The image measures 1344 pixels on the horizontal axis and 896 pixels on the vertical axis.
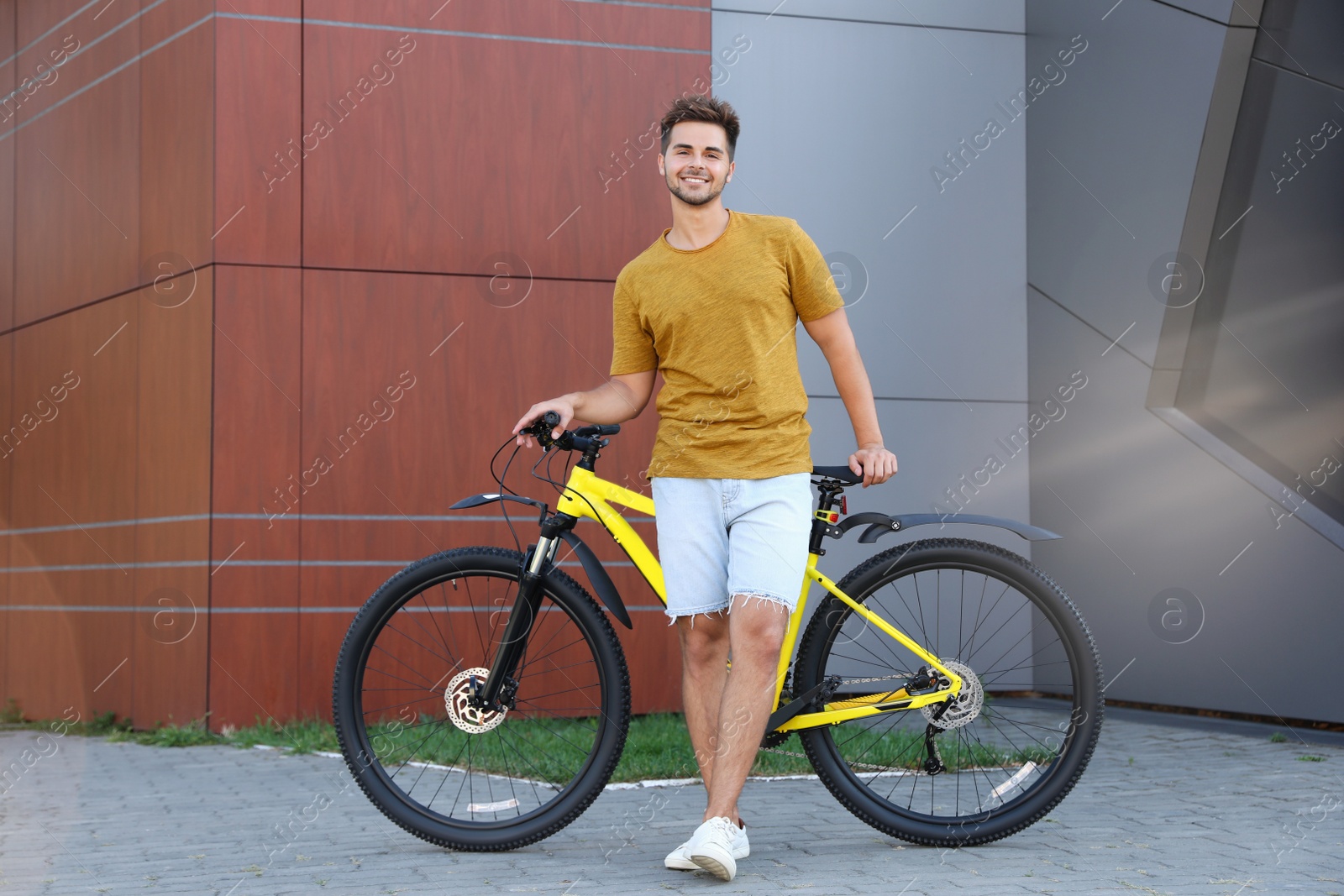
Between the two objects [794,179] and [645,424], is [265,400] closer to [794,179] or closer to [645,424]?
[645,424]

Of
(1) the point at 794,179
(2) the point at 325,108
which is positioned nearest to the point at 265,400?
(2) the point at 325,108

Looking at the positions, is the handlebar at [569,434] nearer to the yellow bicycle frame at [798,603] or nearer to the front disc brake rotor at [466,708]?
the yellow bicycle frame at [798,603]

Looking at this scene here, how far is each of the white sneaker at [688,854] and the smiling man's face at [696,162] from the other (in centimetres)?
174

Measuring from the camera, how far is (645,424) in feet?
22.6

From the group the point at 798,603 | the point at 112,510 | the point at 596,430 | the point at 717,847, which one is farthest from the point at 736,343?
the point at 112,510

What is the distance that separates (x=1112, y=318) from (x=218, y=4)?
497 centimetres

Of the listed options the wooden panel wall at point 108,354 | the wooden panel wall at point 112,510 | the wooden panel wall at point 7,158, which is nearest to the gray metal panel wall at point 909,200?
the wooden panel wall at point 108,354

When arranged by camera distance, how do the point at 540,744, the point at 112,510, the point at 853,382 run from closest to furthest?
the point at 853,382
the point at 540,744
the point at 112,510

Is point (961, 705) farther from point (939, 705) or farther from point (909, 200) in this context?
point (909, 200)

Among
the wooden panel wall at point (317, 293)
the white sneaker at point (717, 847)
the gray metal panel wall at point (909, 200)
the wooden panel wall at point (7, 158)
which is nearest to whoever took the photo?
the white sneaker at point (717, 847)

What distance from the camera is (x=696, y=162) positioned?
3629mm

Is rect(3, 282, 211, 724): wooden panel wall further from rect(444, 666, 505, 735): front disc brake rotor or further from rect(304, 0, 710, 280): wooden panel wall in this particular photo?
rect(444, 666, 505, 735): front disc brake rotor

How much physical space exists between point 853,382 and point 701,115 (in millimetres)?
878

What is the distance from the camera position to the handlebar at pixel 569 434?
373cm
